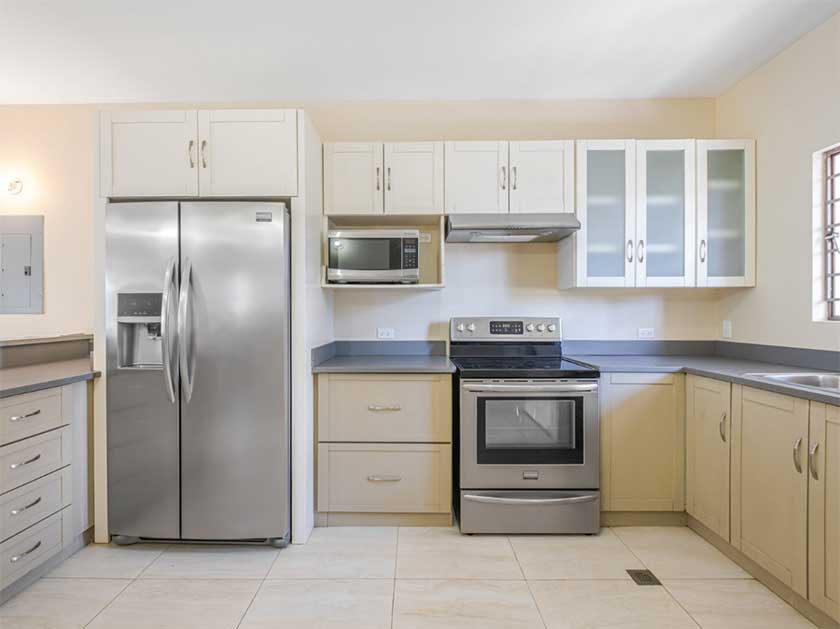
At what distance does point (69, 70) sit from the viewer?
2.89m

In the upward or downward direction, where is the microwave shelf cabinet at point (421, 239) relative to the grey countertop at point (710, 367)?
upward

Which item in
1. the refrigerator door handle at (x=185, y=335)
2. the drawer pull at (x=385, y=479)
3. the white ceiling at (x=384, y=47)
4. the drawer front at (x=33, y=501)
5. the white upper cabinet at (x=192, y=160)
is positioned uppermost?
the white ceiling at (x=384, y=47)

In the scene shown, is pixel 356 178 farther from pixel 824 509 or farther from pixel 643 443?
pixel 824 509

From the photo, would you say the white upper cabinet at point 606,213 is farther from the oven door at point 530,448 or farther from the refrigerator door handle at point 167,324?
the refrigerator door handle at point 167,324

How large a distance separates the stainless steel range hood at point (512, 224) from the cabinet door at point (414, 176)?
0.56ft

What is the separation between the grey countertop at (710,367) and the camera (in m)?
1.94

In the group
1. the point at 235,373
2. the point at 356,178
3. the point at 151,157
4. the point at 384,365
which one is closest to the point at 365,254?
the point at 356,178

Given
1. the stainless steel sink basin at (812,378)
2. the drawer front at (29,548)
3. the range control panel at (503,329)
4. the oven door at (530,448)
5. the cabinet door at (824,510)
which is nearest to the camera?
the cabinet door at (824,510)

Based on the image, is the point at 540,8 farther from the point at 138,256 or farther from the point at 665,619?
the point at 665,619

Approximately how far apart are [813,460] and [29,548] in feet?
10.3

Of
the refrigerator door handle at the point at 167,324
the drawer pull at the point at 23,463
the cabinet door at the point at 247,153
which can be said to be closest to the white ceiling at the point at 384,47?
the cabinet door at the point at 247,153

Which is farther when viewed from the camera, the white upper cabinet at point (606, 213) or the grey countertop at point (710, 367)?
the white upper cabinet at point (606, 213)

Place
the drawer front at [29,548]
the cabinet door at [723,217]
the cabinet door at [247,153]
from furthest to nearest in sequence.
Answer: the cabinet door at [723,217] < the cabinet door at [247,153] < the drawer front at [29,548]

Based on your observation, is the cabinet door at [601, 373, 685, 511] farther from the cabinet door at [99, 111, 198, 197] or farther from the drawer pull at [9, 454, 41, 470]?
the drawer pull at [9, 454, 41, 470]
